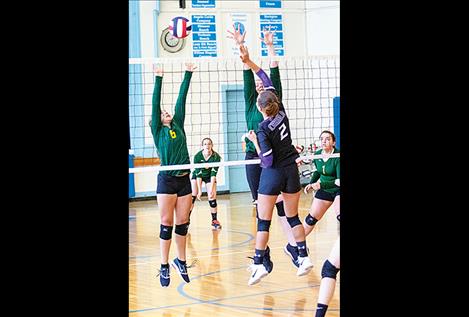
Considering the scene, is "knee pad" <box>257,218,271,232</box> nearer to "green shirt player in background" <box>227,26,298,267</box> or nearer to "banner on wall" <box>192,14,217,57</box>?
"green shirt player in background" <box>227,26,298,267</box>

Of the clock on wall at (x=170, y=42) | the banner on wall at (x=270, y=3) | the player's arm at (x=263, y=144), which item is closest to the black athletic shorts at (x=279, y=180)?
the player's arm at (x=263, y=144)

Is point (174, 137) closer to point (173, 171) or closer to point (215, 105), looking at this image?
point (173, 171)

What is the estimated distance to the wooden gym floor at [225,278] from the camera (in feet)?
23.0

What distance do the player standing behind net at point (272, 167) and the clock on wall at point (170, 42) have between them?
9.52m

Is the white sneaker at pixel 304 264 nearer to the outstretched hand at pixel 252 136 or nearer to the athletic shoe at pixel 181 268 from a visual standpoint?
the athletic shoe at pixel 181 268

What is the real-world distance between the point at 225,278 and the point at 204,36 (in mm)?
9225

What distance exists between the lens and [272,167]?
7.00 meters

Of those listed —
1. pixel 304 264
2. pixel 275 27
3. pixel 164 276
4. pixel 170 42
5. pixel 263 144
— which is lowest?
pixel 164 276

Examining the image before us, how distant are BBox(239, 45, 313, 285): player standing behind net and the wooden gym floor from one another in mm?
336

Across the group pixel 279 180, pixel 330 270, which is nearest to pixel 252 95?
pixel 279 180
